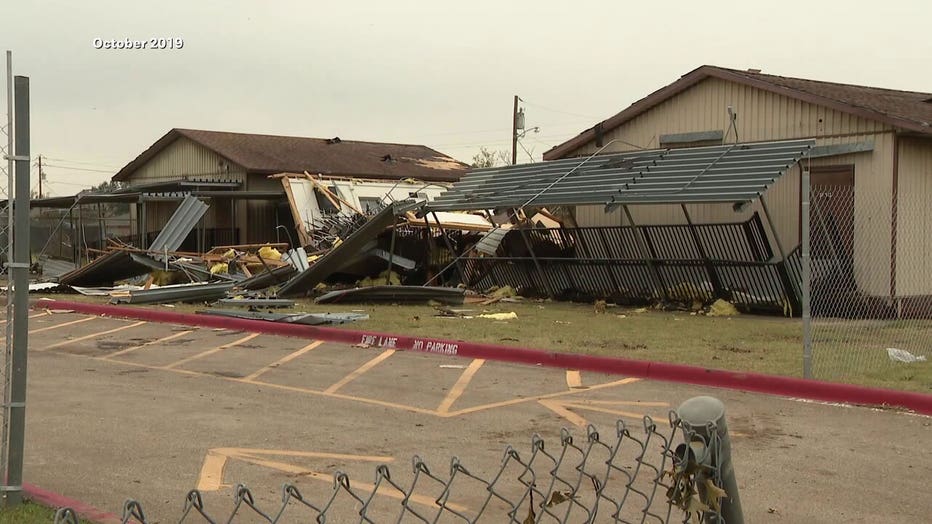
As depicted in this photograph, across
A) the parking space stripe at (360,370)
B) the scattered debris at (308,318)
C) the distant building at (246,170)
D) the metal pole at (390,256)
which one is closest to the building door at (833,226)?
the scattered debris at (308,318)

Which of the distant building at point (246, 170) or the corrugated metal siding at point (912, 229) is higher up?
the distant building at point (246, 170)

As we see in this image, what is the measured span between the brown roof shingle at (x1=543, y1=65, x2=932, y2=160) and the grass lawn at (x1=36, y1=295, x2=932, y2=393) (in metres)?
3.98

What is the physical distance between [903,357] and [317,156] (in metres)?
27.1

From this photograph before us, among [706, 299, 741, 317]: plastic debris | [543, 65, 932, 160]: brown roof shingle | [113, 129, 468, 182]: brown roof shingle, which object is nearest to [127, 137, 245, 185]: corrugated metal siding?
[113, 129, 468, 182]: brown roof shingle

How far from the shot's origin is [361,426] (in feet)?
27.9

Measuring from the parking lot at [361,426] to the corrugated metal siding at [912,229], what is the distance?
29.7ft

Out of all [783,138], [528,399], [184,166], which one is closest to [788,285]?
[783,138]

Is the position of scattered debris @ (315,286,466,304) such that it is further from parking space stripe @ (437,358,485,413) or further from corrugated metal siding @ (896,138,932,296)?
corrugated metal siding @ (896,138,932,296)

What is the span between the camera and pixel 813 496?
633cm

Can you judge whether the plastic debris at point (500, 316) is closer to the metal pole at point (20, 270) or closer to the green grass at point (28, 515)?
the green grass at point (28, 515)

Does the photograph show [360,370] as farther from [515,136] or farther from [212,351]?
[515,136]

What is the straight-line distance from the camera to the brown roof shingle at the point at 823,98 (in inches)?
703

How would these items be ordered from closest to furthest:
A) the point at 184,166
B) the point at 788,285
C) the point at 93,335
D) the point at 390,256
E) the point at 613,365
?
the point at 613,365
the point at 93,335
the point at 788,285
the point at 390,256
the point at 184,166

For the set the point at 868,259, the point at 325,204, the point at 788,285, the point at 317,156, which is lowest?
the point at 788,285
